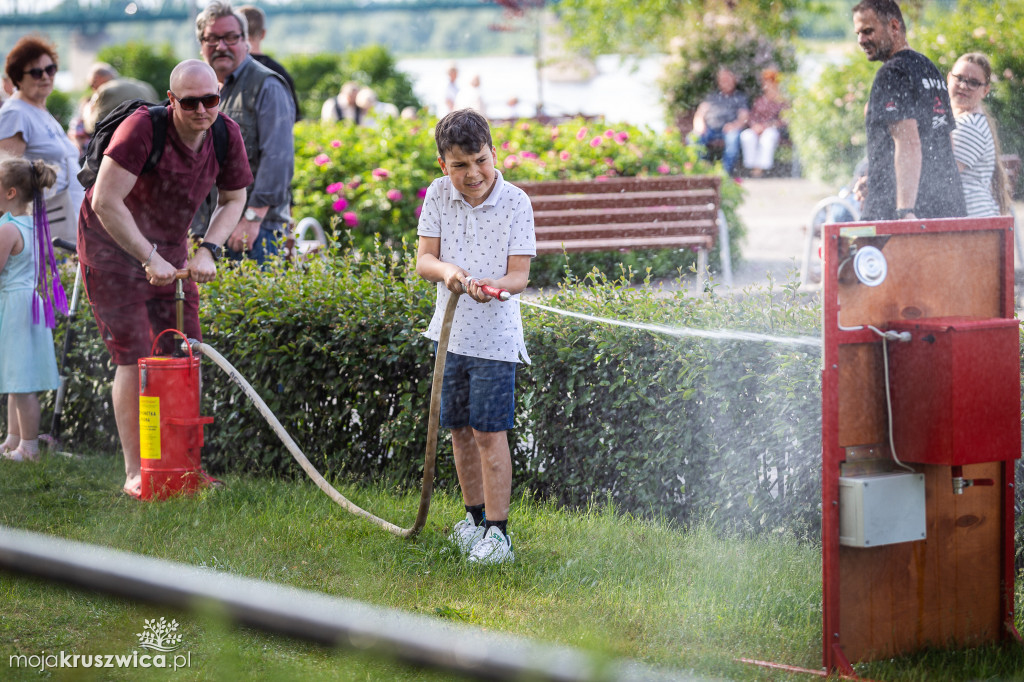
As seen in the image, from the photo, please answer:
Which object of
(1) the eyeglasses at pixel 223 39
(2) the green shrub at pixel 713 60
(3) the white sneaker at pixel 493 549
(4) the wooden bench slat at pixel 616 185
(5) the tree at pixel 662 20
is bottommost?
(3) the white sneaker at pixel 493 549

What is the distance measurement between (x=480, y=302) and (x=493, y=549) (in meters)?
0.84

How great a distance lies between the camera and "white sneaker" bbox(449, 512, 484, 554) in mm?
3980

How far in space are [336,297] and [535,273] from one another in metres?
4.73

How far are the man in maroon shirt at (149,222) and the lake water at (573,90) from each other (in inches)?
724

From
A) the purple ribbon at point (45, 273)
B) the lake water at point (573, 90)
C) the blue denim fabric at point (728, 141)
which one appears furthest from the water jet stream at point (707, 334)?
the lake water at point (573, 90)

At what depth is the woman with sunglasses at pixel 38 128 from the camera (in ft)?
19.3

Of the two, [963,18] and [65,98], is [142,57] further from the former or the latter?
[963,18]

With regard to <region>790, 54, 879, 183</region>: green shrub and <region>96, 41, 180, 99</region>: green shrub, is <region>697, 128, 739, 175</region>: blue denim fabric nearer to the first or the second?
<region>790, 54, 879, 183</region>: green shrub

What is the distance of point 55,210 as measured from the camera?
6.03m

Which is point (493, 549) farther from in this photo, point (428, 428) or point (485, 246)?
point (485, 246)

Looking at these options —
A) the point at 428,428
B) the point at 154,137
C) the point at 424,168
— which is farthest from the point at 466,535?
the point at 424,168

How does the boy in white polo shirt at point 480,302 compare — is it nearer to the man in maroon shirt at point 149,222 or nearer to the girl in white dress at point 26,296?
the man in maroon shirt at point 149,222

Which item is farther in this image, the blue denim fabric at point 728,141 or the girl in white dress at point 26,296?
the blue denim fabric at point 728,141

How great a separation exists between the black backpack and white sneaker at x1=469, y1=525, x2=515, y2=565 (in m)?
2.03
